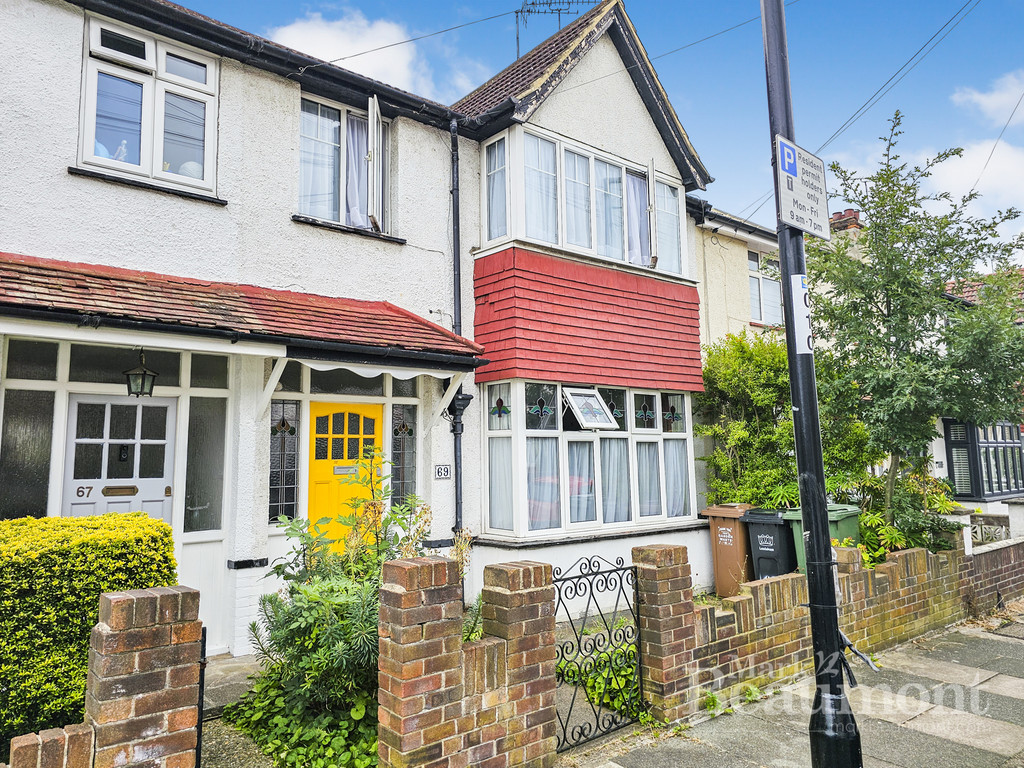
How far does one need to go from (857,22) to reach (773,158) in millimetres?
5561

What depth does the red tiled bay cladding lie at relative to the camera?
821cm

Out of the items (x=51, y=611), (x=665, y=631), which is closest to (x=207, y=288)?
(x=51, y=611)

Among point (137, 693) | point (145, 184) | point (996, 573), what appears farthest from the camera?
point (996, 573)

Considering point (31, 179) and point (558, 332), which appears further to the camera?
point (558, 332)

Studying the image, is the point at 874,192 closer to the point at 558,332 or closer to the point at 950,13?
the point at 950,13

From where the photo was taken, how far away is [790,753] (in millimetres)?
4336

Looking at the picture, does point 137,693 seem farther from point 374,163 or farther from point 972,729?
point 374,163

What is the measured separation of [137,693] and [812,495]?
354 cm

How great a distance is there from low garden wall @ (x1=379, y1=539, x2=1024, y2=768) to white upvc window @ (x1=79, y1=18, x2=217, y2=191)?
17.2ft

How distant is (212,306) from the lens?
604cm

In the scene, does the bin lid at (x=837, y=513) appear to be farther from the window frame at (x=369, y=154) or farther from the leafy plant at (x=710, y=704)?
the window frame at (x=369, y=154)

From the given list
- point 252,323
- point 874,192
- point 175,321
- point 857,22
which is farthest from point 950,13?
point 175,321

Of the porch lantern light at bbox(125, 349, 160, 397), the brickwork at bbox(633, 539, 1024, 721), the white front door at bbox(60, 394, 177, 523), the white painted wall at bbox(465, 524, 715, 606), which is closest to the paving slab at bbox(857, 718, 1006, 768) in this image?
the brickwork at bbox(633, 539, 1024, 721)

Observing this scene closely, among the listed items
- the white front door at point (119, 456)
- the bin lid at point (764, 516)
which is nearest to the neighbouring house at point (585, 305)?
the bin lid at point (764, 516)
